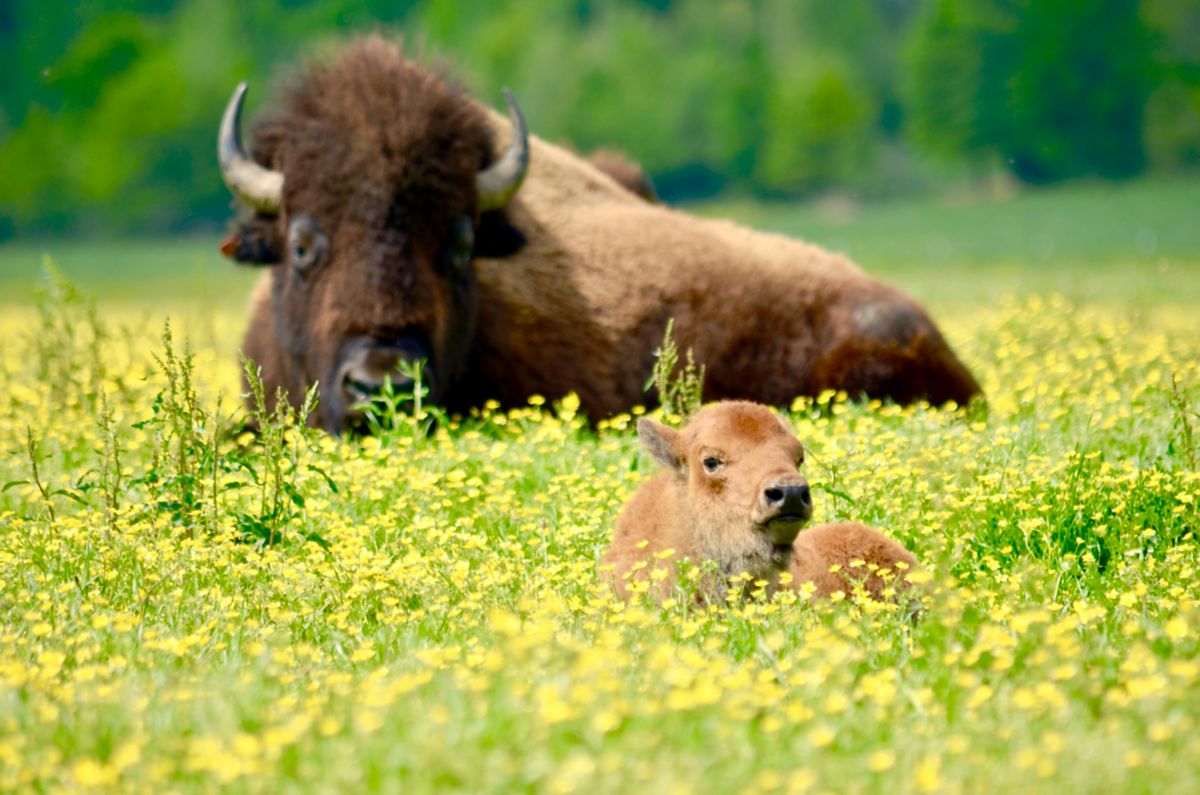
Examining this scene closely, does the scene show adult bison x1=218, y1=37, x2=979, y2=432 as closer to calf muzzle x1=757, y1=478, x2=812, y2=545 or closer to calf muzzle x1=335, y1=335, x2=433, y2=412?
calf muzzle x1=335, y1=335, x2=433, y2=412

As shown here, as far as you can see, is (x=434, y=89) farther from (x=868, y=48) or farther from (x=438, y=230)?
(x=868, y=48)

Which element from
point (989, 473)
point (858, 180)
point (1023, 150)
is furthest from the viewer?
point (858, 180)

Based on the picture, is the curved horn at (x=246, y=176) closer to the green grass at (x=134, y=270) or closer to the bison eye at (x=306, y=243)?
the bison eye at (x=306, y=243)

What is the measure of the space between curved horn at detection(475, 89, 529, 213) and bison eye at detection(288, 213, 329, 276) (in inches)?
44.4

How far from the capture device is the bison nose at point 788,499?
5.29m

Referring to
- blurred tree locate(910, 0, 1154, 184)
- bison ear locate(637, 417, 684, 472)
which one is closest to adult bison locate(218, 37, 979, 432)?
bison ear locate(637, 417, 684, 472)

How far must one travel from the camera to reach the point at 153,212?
83125mm

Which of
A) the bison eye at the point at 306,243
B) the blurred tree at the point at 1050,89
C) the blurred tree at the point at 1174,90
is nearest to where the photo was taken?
the bison eye at the point at 306,243

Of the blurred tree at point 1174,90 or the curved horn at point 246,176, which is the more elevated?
the curved horn at point 246,176

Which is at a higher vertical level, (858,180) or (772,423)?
(772,423)

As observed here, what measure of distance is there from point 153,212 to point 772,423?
82.0 metres

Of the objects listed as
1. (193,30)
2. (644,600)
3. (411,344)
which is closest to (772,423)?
(644,600)

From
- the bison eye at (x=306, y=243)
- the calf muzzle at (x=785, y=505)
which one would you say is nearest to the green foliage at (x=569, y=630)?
the calf muzzle at (x=785, y=505)

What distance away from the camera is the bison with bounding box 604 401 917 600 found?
18.0 feet
